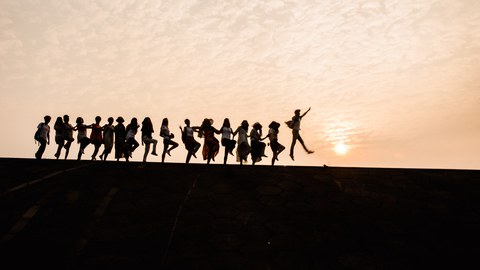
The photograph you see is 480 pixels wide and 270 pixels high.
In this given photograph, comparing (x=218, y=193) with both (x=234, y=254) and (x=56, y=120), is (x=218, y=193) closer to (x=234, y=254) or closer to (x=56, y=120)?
(x=234, y=254)

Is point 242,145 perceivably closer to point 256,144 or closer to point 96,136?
point 256,144

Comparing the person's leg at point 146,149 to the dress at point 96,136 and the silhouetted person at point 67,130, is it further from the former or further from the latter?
the silhouetted person at point 67,130

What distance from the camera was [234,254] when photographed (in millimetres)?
5789

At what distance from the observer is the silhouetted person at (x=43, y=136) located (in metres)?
10.7

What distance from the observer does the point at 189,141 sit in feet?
34.9

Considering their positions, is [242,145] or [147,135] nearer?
[147,135]

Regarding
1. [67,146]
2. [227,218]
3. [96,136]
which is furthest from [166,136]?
[227,218]

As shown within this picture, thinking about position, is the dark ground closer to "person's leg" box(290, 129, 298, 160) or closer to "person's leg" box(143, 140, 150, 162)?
"person's leg" box(143, 140, 150, 162)

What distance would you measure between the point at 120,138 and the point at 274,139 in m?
4.88

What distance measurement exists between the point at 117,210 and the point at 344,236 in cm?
442

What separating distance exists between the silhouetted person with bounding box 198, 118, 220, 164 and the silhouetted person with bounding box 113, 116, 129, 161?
2.41m

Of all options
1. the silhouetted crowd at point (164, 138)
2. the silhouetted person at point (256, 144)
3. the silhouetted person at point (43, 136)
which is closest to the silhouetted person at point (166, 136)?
the silhouetted crowd at point (164, 138)

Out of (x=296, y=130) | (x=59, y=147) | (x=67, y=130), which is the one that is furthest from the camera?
(x=296, y=130)

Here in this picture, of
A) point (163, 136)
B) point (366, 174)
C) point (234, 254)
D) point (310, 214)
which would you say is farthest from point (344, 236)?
point (163, 136)
